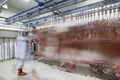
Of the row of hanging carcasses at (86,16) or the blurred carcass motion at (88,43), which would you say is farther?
the row of hanging carcasses at (86,16)

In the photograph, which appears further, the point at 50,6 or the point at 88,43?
the point at 50,6

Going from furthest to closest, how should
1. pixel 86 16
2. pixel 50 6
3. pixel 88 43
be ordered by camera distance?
pixel 50 6, pixel 86 16, pixel 88 43

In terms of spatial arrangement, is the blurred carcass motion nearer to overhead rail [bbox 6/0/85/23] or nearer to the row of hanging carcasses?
the row of hanging carcasses

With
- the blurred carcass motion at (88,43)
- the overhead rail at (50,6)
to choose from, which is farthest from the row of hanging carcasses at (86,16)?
the overhead rail at (50,6)

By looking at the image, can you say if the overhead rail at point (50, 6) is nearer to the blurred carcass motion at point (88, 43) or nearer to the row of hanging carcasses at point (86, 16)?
the row of hanging carcasses at point (86, 16)

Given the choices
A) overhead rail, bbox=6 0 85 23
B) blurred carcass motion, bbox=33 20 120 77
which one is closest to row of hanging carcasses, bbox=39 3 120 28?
blurred carcass motion, bbox=33 20 120 77

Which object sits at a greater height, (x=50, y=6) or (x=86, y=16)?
(x=50, y=6)

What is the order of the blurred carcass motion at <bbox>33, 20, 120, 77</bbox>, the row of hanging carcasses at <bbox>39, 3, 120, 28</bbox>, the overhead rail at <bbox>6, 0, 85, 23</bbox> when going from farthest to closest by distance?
1. the overhead rail at <bbox>6, 0, 85, 23</bbox>
2. the row of hanging carcasses at <bbox>39, 3, 120, 28</bbox>
3. the blurred carcass motion at <bbox>33, 20, 120, 77</bbox>

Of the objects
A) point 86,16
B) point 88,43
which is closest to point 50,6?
point 86,16

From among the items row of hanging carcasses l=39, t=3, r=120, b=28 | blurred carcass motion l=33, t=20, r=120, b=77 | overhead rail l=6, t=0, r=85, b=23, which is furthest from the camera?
overhead rail l=6, t=0, r=85, b=23

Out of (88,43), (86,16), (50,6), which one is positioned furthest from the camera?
(50,6)

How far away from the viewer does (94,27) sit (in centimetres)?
55

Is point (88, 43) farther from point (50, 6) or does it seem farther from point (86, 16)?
point (50, 6)

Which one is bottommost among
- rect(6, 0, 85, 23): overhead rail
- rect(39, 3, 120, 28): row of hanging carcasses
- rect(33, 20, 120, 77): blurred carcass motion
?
rect(33, 20, 120, 77): blurred carcass motion
